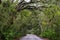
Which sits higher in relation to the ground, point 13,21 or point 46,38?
point 13,21

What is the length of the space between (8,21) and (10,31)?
1.22ft

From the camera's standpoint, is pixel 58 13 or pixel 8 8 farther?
pixel 58 13

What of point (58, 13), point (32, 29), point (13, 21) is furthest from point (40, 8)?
point (13, 21)

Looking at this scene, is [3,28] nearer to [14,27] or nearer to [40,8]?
[14,27]

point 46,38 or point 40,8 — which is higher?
point 40,8

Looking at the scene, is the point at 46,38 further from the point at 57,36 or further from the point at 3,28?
the point at 3,28

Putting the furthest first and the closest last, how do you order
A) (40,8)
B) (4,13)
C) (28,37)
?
1. (40,8)
2. (28,37)
3. (4,13)

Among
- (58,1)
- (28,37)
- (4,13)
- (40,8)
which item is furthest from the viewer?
(58,1)

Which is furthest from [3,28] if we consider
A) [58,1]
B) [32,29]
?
[58,1]

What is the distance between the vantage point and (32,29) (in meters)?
9.95

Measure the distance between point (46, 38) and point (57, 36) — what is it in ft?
1.43

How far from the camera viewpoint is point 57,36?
8055mm

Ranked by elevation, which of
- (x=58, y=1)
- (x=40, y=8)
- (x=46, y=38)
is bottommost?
(x=46, y=38)

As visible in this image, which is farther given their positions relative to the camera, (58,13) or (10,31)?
(58,13)
